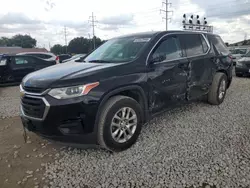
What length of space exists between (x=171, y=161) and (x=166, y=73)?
1510 mm

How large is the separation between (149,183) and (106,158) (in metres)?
0.79

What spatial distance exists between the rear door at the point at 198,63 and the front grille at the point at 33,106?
9.11 feet

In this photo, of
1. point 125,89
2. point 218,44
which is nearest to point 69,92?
point 125,89

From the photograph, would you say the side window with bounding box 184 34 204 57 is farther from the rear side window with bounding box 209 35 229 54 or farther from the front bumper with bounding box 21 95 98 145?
the front bumper with bounding box 21 95 98 145

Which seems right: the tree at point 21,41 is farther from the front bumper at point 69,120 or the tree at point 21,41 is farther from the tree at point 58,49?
the front bumper at point 69,120

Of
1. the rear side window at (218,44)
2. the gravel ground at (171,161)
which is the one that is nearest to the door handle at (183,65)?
Result: the gravel ground at (171,161)

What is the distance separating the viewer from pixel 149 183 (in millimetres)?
2430

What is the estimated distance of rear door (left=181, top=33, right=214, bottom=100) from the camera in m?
4.27

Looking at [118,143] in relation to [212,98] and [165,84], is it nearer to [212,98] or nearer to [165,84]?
[165,84]

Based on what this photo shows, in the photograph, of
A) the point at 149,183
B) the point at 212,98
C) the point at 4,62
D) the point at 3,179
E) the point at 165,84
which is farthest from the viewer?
the point at 4,62

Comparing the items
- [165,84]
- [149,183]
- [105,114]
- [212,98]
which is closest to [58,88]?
[105,114]

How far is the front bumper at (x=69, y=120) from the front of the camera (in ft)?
8.77

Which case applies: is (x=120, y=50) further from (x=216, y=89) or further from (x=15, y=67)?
(x=15, y=67)

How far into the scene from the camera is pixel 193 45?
4.49 metres
